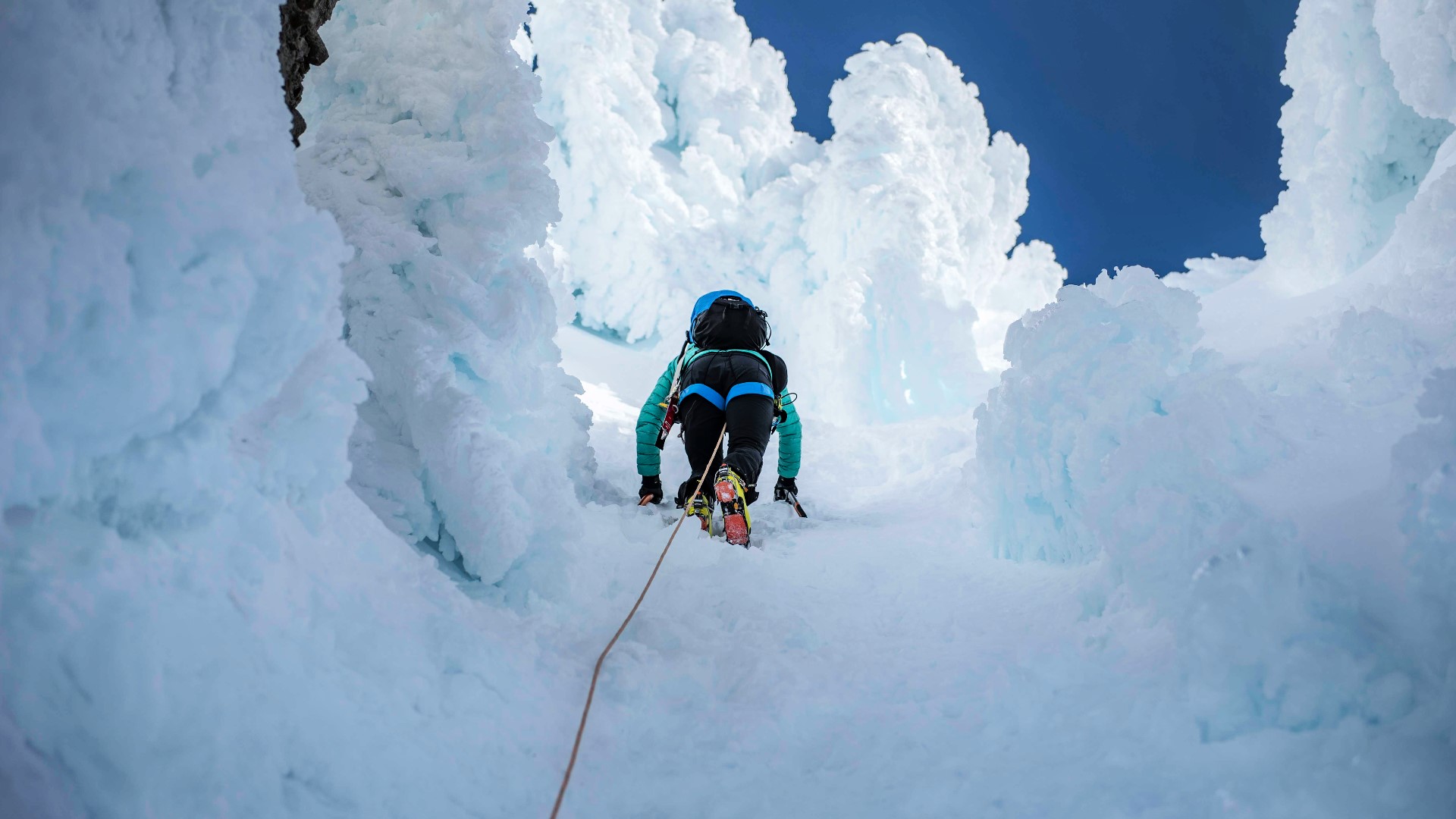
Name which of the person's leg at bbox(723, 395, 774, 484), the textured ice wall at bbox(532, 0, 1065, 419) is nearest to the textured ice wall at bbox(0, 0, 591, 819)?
the person's leg at bbox(723, 395, 774, 484)

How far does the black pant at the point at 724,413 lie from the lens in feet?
13.4

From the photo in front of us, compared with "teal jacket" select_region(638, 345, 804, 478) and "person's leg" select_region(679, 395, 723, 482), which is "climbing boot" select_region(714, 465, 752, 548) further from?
"teal jacket" select_region(638, 345, 804, 478)

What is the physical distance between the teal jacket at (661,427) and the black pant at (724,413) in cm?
20

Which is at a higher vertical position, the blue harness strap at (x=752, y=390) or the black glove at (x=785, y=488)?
the blue harness strap at (x=752, y=390)

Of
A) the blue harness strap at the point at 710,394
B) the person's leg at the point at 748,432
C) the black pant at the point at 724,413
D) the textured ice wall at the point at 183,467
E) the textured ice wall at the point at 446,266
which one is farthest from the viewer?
the blue harness strap at the point at 710,394

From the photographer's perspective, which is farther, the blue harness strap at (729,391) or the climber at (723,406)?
the blue harness strap at (729,391)

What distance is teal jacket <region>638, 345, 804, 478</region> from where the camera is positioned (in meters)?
4.48

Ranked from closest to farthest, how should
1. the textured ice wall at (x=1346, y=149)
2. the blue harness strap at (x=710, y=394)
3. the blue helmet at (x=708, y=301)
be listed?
the blue harness strap at (x=710, y=394) < the blue helmet at (x=708, y=301) < the textured ice wall at (x=1346, y=149)

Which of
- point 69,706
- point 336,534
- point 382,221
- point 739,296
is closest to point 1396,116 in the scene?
point 739,296

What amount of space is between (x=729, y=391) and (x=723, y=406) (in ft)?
0.32

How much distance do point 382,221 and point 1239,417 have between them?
2.90 m

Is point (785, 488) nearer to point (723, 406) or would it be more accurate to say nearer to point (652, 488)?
point (723, 406)

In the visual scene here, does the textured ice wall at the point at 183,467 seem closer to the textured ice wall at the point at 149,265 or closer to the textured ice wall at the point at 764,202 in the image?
the textured ice wall at the point at 149,265

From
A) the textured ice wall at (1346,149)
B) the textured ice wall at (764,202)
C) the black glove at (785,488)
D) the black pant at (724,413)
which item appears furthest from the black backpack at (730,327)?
the textured ice wall at (764,202)
